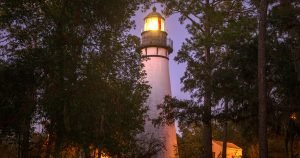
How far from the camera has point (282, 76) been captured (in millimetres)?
17016

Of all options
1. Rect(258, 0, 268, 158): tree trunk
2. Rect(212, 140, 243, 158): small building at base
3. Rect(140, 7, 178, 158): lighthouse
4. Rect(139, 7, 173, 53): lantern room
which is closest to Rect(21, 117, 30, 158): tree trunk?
Rect(258, 0, 268, 158): tree trunk

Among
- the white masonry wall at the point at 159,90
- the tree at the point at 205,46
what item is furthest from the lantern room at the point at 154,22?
the tree at the point at 205,46

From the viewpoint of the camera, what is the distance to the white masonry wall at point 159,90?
3459 cm

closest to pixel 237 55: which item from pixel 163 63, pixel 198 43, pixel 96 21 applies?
pixel 198 43

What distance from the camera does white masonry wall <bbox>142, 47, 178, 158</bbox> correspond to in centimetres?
3459

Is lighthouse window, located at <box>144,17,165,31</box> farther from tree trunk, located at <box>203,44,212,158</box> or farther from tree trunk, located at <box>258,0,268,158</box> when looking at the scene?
tree trunk, located at <box>258,0,268,158</box>

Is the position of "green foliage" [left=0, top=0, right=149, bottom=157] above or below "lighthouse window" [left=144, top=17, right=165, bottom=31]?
below

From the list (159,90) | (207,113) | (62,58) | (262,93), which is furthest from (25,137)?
(159,90)

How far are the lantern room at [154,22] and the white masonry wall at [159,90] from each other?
180 centimetres

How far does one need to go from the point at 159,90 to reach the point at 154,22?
6064 mm

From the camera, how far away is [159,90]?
36.2 metres

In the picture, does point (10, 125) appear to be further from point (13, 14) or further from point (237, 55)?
point (237, 55)

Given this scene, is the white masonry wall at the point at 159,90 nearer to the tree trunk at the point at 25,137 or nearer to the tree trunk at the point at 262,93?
the tree trunk at the point at 262,93

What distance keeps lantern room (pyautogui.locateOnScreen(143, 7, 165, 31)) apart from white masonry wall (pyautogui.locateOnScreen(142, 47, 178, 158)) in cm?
180
